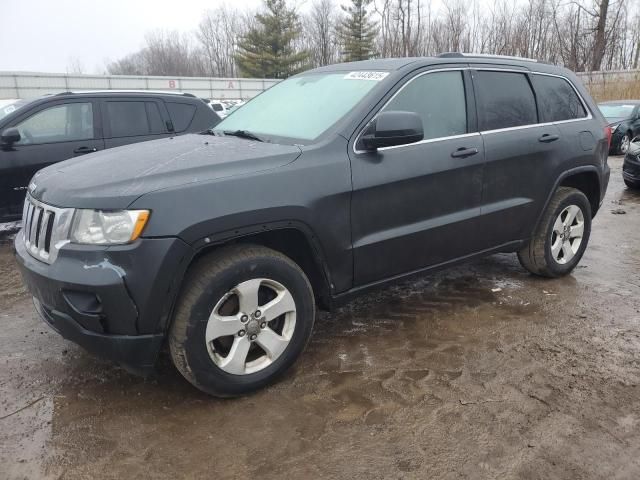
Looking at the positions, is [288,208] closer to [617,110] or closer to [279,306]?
[279,306]

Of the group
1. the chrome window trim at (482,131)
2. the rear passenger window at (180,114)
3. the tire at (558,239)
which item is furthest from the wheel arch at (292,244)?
the rear passenger window at (180,114)

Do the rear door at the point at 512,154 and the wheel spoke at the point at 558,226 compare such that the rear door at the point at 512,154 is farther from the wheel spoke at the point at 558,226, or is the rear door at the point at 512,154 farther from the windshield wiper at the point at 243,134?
the windshield wiper at the point at 243,134

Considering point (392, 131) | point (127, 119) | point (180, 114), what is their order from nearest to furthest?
point (392, 131), point (127, 119), point (180, 114)

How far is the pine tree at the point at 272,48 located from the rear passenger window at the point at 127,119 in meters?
41.2

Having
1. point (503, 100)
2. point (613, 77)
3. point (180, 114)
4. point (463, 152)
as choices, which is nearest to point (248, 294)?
point (463, 152)

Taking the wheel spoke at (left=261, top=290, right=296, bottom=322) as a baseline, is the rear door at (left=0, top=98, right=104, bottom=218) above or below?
above

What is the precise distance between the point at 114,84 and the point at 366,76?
37016 mm

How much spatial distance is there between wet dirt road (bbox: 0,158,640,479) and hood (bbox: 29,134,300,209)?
1.11 metres

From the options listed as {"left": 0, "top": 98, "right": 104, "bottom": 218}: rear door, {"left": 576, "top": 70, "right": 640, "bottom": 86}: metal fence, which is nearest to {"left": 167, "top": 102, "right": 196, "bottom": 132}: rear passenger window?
{"left": 0, "top": 98, "right": 104, "bottom": 218}: rear door

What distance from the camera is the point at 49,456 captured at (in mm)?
2361

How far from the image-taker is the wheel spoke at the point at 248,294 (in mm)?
2633

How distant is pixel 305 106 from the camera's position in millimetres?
3455

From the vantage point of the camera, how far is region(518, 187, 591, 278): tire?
4.24 metres

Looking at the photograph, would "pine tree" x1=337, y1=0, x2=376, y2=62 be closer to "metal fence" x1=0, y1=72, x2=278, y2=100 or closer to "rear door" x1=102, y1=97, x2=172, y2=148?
"metal fence" x1=0, y1=72, x2=278, y2=100
